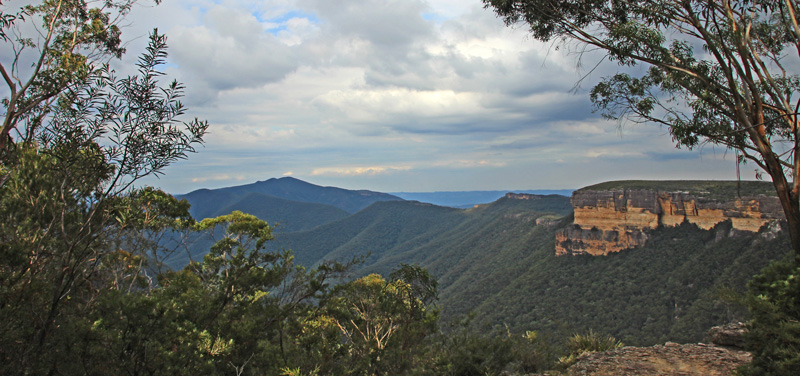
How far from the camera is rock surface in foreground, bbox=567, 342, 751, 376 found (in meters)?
6.97

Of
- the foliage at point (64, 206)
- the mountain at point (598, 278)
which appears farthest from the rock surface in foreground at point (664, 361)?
the foliage at point (64, 206)

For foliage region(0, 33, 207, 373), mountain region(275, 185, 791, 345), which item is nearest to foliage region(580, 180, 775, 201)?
mountain region(275, 185, 791, 345)

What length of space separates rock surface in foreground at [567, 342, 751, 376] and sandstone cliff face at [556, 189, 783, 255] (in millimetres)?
33249

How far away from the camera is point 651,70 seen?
8.54m

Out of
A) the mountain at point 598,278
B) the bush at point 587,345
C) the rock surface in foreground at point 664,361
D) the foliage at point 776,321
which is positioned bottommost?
the mountain at point 598,278

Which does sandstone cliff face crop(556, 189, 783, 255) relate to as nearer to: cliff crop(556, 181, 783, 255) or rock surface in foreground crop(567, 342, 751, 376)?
cliff crop(556, 181, 783, 255)

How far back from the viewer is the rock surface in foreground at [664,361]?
6966mm

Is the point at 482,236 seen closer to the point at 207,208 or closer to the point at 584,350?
the point at 584,350

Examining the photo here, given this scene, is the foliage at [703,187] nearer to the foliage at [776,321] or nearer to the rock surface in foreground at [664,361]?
the rock surface in foreground at [664,361]

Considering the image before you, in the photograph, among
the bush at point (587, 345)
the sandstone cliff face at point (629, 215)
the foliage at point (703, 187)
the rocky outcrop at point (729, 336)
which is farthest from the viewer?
the sandstone cliff face at point (629, 215)

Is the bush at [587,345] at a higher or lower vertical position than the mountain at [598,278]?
higher

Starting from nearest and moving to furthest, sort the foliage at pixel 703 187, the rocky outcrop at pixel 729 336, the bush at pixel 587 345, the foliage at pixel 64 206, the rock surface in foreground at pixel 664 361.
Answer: the foliage at pixel 64 206 < the rock surface in foreground at pixel 664 361 < the rocky outcrop at pixel 729 336 < the bush at pixel 587 345 < the foliage at pixel 703 187

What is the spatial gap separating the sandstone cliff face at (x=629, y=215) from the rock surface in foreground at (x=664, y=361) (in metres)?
33.2

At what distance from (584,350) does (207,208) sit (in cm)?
20250
